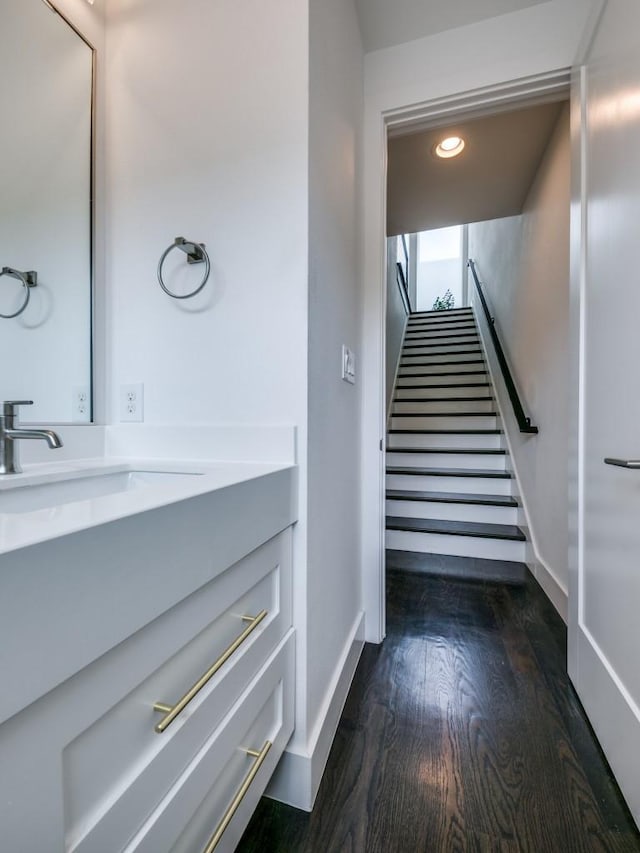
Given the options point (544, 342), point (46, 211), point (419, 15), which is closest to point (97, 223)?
point (46, 211)

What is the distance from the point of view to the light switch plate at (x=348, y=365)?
1308 mm

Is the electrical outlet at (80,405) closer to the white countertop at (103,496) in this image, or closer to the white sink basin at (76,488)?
the white countertop at (103,496)

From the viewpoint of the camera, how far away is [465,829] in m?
0.92

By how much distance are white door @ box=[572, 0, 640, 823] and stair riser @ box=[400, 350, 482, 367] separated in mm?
3192

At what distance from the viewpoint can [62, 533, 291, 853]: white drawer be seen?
0.43 metres

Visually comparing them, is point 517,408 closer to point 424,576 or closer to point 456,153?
point 424,576

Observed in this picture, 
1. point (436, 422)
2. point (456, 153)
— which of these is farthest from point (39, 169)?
point (436, 422)

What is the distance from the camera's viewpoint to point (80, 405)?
1.13 meters

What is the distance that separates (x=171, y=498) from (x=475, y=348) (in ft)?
15.2

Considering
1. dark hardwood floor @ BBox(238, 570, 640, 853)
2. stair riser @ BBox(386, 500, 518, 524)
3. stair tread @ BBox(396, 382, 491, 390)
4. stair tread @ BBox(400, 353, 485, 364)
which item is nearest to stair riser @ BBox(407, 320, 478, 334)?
stair tread @ BBox(400, 353, 485, 364)

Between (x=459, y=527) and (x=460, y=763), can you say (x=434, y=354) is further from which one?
(x=460, y=763)

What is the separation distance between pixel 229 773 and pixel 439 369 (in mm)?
4157

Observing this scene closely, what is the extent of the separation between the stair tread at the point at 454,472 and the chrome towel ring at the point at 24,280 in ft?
8.34

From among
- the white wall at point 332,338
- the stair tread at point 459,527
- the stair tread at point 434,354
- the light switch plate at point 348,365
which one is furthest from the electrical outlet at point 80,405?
the stair tread at point 434,354
